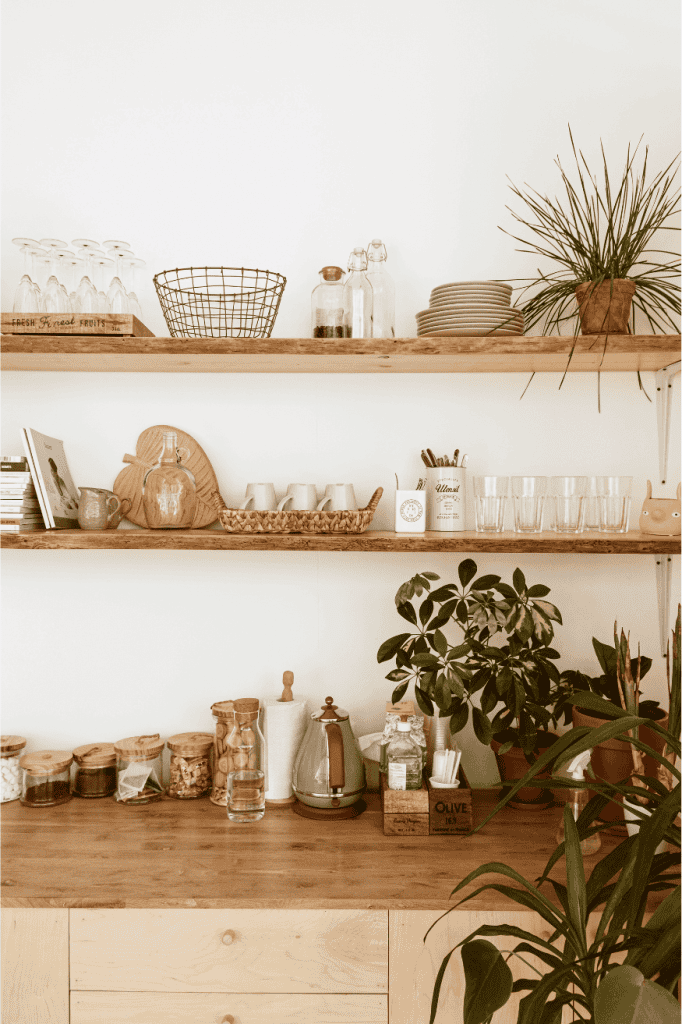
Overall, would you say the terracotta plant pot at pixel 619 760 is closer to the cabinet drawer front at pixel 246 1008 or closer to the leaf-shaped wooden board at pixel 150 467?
the cabinet drawer front at pixel 246 1008

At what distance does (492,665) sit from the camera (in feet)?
→ 5.26

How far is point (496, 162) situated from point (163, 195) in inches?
34.2

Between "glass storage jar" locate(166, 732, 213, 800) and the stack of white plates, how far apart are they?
116 cm

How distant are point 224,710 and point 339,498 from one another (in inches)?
23.4

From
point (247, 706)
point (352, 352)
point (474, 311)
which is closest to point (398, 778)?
point (247, 706)

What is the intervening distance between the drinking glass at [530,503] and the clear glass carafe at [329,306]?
556 mm

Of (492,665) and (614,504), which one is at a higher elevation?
(614,504)

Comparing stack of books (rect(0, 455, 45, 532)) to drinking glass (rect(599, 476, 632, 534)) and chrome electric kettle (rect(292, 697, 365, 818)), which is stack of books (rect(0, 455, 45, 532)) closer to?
chrome electric kettle (rect(292, 697, 365, 818))

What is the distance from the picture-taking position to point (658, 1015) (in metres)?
0.87

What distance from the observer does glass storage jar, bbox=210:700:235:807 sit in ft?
5.71

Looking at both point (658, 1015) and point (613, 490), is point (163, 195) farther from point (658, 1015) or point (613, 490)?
point (658, 1015)

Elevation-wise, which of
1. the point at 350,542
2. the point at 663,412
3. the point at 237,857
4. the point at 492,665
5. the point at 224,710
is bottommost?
the point at 237,857

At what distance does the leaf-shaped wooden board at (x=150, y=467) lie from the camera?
185 cm

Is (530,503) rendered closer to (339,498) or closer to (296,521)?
(339,498)
